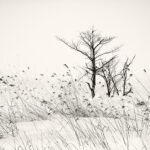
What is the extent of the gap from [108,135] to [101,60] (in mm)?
10181

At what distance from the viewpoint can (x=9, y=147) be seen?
219 cm

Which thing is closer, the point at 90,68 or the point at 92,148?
the point at 92,148

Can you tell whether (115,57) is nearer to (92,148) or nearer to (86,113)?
(86,113)

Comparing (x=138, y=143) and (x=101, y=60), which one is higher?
(x=101, y=60)

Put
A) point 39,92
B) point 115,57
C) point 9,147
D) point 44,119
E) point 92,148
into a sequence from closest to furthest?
1. point 92,148
2. point 9,147
3. point 44,119
4. point 39,92
5. point 115,57

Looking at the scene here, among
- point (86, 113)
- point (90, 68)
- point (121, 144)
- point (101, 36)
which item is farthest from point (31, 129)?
point (101, 36)

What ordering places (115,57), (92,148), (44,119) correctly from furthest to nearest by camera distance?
(115,57)
(44,119)
(92,148)

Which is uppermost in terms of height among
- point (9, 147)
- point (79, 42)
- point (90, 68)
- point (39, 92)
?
point (79, 42)

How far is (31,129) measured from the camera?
117 inches

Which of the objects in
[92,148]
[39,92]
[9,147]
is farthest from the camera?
[39,92]

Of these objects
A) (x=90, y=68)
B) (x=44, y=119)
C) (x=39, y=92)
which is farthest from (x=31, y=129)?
(x=90, y=68)

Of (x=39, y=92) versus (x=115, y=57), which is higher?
(x=115, y=57)

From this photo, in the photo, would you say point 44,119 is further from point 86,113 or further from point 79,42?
point 79,42

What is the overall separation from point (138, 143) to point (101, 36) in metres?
10.9
